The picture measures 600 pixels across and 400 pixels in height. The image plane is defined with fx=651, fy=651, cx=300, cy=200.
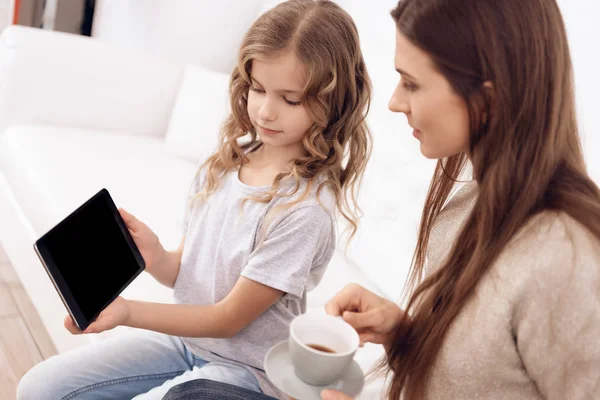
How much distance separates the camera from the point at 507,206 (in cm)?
84

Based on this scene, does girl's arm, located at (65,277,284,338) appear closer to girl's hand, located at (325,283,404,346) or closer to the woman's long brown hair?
girl's hand, located at (325,283,404,346)

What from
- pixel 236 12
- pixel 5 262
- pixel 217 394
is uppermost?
pixel 236 12

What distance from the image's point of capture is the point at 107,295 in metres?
1.01

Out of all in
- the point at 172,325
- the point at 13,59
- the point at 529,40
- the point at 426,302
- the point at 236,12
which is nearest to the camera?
the point at 529,40

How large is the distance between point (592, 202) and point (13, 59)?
6.09ft

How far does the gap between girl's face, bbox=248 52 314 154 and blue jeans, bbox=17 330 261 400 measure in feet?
1.41

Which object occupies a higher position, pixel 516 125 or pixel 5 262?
pixel 516 125

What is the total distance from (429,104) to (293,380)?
0.40 meters

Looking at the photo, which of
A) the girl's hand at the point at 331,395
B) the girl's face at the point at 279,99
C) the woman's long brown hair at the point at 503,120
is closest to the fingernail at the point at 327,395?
the girl's hand at the point at 331,395

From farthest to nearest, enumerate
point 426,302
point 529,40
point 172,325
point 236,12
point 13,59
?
point 236,12 < point 13,59 < point 172,325 < point 426,302 < point 529,40

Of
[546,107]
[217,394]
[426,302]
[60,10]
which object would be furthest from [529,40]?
[60,10]

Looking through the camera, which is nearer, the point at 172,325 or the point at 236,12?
the point at 172,325

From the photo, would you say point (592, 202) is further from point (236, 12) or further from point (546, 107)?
point (236, 12)

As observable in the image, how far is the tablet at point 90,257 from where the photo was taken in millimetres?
929
